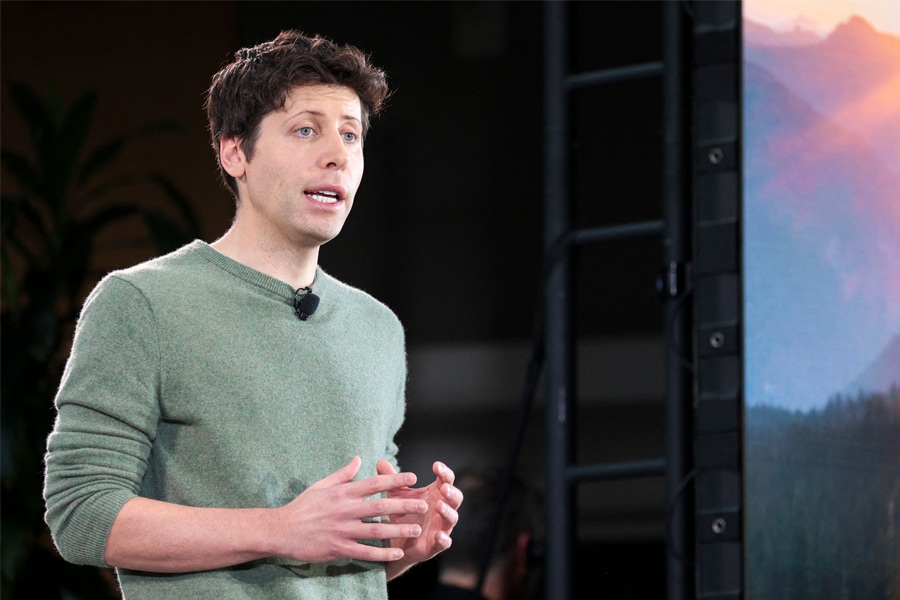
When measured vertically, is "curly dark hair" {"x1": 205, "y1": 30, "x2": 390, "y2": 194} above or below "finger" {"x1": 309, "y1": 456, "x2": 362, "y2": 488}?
above

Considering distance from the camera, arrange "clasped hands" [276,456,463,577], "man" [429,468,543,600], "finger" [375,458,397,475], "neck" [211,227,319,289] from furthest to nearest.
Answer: "man" [429,468,543,600]
"neck" [211,227,319,289]
"finger" [375,458,397,475]
"clasped hands" [276,456,463,577]

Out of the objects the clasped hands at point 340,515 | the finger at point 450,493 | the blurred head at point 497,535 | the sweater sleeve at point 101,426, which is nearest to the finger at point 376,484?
the clasped hands at point 340,515

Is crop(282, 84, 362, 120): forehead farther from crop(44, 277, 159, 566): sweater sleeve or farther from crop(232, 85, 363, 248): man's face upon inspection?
crop(44, 277, 159, 566): sweater sleeve

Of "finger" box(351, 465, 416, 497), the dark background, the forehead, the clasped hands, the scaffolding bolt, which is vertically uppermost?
the dark background

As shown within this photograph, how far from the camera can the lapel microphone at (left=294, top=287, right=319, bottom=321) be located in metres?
1.28

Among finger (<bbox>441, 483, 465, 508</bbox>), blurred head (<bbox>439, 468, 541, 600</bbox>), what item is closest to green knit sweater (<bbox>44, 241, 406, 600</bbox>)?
finger (<bbox>441, 483, 465, 508</bbox>)

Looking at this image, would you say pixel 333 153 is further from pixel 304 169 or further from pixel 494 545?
pixel 494 545

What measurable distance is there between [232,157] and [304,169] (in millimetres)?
106

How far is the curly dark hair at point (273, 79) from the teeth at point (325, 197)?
0.31 ft

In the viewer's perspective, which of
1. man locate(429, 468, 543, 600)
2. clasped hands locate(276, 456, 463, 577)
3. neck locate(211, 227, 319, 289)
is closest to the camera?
clasped hands locate(276, 456, 463, 577)

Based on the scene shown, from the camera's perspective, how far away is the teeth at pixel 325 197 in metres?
1.26

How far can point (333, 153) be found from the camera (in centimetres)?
127

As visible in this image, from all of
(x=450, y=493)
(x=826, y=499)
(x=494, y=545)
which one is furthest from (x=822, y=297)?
(x=494, y=545)

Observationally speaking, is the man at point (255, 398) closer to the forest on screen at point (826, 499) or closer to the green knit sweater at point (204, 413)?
the green knit sweater at point (204, 413)
